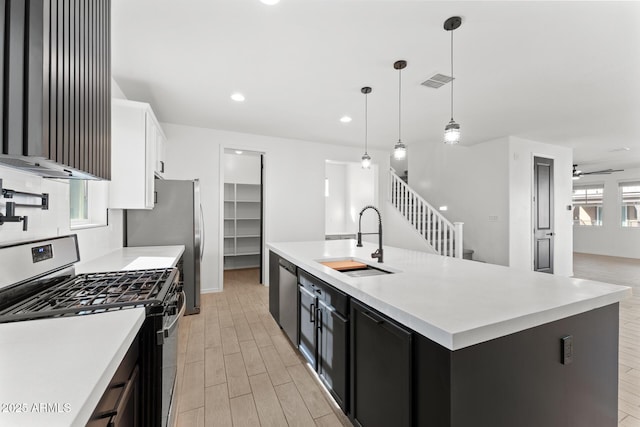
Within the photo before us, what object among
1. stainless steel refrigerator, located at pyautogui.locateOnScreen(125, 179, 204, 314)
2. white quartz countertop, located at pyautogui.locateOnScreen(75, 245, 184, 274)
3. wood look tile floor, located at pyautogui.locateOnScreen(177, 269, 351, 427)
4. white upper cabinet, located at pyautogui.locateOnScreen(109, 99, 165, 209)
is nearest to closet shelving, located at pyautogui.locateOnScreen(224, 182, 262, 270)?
stainless steel refrigerator, located at pyautogui.locateOnScreen(125, 179, 204, 314)

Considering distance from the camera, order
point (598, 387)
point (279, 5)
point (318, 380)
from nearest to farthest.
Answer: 1. point (598, 387)
2. point (279, 5)
3. point (318, 380)

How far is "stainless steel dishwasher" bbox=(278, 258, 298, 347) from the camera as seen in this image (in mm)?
2463

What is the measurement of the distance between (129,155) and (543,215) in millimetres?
6739

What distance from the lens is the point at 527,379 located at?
116cm

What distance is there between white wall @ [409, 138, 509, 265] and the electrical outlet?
4285 millimetres

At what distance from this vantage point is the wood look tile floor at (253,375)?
178 centimetres

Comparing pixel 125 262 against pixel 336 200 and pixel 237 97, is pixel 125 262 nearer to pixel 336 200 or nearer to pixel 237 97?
pixel 237 97

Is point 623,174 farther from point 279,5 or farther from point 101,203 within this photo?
point 101,203

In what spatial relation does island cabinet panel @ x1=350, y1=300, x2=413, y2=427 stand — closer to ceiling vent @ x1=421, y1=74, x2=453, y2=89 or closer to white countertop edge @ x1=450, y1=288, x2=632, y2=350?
white countertop edge @ x1=450, y1=288, x2=632, y2=350

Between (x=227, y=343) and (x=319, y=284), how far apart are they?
1.42 m

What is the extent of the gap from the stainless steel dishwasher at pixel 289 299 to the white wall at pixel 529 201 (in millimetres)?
4254

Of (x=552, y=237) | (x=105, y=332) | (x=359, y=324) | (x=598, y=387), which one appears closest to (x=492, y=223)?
(x=552, y=237)

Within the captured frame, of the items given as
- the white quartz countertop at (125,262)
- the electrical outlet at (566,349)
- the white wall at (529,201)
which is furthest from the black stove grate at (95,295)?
the white wall at (529,201)

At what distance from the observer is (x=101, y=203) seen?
8.59 ft
